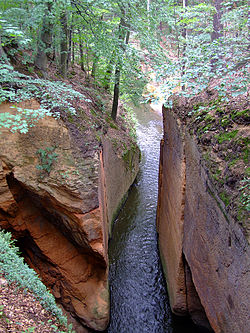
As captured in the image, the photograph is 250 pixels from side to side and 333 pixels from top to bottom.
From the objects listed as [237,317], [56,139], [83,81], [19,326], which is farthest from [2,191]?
[83,81]

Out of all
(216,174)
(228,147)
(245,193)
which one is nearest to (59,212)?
(216,174)

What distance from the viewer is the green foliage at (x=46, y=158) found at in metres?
5.55

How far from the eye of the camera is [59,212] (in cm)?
579

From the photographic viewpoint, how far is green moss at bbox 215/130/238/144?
412 centimetres

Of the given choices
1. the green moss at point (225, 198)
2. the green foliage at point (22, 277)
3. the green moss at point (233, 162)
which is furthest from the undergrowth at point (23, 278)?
the green moss at point (233, 162)

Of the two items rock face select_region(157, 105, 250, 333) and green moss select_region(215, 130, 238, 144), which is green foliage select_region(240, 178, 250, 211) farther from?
green moss select_region(215, 130, 238, 144)

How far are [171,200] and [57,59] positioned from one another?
6750 millimetres

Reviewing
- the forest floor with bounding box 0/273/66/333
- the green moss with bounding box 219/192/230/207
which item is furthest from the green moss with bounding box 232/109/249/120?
the forest floor with bounding box 0/273/66/333

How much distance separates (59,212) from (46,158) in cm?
135

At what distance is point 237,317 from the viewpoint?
3299mm

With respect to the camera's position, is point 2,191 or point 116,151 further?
point 116,151

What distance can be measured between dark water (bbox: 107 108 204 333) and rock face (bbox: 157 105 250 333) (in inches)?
19.3

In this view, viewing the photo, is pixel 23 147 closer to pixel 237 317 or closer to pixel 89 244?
pixel 89 244

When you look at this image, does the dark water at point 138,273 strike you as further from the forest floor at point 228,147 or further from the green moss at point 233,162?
the green moss at point 233,162
